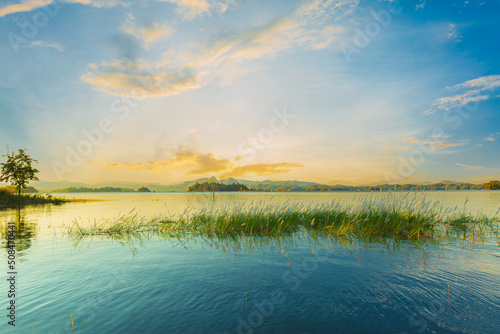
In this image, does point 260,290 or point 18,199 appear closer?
point 260,290

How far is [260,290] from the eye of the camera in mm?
7785

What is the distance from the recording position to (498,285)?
26.7 ft

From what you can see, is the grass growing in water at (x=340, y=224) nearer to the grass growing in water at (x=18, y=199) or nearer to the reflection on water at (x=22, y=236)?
the reflection on water at (x=22, y=236)

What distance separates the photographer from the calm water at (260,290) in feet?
19.7

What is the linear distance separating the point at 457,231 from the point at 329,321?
18.5 m

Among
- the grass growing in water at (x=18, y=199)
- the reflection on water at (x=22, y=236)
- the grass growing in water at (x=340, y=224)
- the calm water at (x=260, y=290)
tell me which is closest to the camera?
the calm water at (x=260, y=290)

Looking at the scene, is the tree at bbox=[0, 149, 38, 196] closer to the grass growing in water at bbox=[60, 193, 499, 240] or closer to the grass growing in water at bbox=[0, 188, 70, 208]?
the grass growing in water at bbox=[0, 188, 70, 208]

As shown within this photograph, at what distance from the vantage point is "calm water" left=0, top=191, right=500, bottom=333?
19.7 ft

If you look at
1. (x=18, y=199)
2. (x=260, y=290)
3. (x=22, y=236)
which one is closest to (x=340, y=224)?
(x=260, y=290)

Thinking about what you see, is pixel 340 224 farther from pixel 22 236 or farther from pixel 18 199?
pixel 18 199

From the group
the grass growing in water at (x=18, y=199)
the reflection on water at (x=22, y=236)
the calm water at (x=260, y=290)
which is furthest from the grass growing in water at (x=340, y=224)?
the grass growing in water at (x=18, y=199)

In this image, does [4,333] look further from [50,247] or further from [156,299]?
[50,247]

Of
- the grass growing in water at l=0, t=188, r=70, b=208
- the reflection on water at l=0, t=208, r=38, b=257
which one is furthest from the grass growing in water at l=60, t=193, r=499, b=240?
the grass growing in water at l=0, t=188, r=70, b=208

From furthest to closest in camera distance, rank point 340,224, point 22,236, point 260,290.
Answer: point 340,224 < point 22,236 < point 260,290
